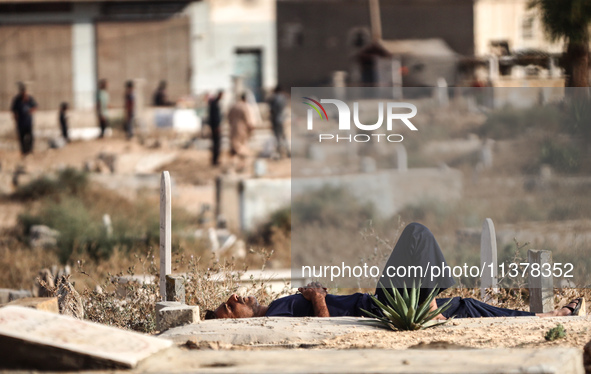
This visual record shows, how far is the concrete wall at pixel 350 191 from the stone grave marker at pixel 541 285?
9.07m

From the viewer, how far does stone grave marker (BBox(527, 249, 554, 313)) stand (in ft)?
23.4

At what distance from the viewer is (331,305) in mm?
6820

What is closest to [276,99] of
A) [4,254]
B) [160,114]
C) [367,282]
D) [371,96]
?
[160,114]

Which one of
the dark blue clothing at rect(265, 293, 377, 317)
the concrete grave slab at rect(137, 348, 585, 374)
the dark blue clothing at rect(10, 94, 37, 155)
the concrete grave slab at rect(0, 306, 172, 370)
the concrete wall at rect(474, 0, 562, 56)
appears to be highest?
the concrete wall at rect(474, 0, 562, 56)

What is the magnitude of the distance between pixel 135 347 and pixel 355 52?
3516cm

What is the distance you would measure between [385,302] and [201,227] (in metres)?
10.8

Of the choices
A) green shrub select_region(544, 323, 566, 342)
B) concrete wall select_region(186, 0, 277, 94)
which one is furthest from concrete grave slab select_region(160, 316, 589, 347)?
concrete wall select_region(186, 0, 277, 94)

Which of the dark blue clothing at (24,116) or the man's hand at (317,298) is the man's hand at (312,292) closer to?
the man's hand at (317,298)

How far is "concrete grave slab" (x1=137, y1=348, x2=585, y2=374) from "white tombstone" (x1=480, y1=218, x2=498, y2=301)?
2.23m

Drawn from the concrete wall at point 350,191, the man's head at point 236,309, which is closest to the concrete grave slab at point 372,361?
the man's head at point 236,309

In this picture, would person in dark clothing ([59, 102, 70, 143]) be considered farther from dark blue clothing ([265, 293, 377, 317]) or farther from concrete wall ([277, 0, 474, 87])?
dark blue clothing ([265, 293, 377, 317])

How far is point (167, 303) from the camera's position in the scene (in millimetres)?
6430

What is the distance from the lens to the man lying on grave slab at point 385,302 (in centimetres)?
656

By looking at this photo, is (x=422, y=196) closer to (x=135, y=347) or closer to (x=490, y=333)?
(x=490, y=333)
